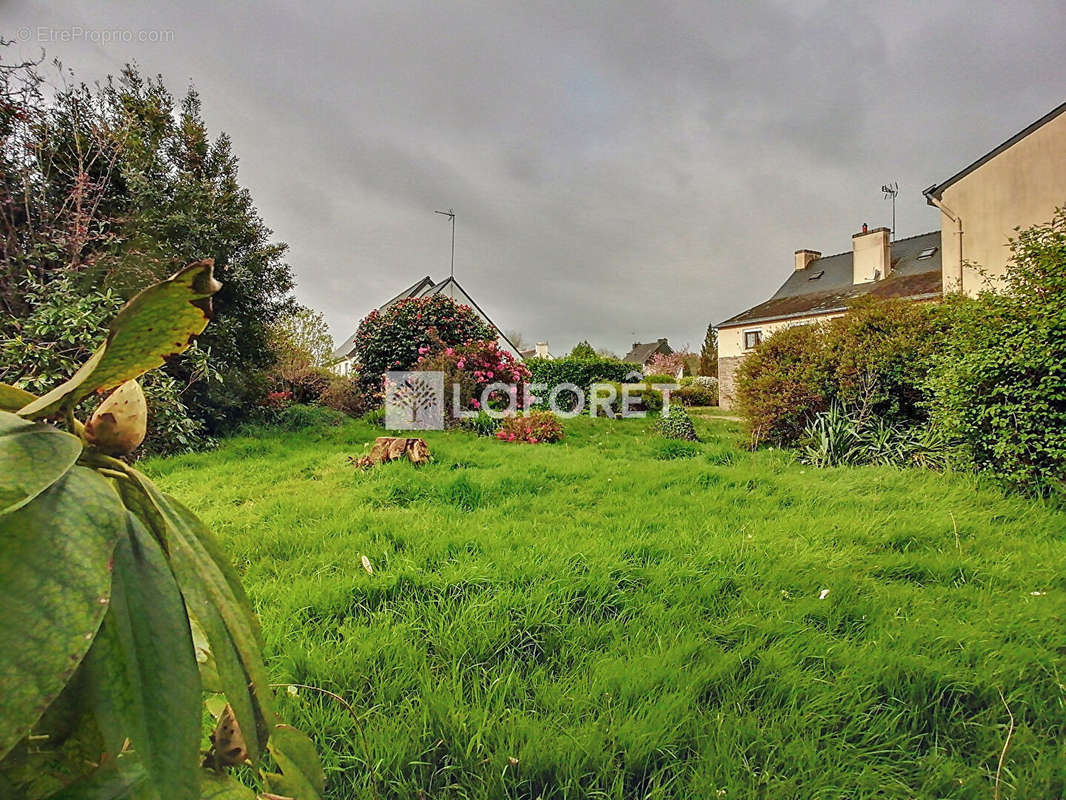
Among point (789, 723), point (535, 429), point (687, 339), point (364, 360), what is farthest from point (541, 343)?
→ point (789, 723)

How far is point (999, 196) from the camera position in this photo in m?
9.84

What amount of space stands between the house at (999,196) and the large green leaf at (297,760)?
36.8 feet

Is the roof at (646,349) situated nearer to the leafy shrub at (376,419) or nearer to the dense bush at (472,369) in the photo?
the dense bush at (472,369)

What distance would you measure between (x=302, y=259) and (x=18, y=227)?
13.6 ft

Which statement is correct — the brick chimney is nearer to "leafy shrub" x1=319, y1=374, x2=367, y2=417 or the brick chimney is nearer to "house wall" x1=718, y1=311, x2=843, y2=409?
"house wall" x1=718, y1=311, x2=843, y2=409

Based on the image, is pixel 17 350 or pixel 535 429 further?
pixel 535 429

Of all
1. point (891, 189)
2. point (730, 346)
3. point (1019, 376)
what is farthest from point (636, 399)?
point (891, 189)

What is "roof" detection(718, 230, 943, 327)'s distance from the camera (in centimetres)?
1659

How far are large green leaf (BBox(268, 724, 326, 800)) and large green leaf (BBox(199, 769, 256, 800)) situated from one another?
35mm

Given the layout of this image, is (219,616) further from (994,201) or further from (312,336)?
(312,336)

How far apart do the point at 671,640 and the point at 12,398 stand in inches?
74.4

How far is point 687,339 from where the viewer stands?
34.8m

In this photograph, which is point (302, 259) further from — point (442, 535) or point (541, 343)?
point (541, 343)

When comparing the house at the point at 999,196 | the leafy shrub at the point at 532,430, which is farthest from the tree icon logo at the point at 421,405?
the house at the point at 999,196
